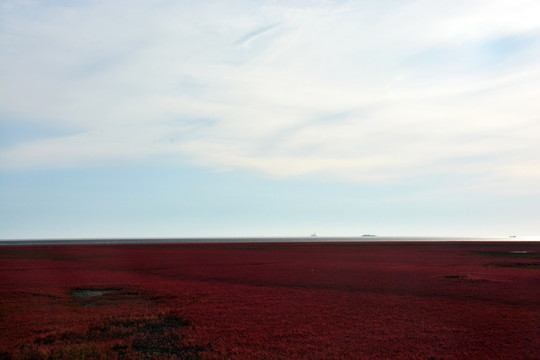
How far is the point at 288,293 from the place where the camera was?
2441 centimetres

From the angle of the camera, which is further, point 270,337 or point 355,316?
point 355,316

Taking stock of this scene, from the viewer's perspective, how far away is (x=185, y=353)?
13430 millimetres

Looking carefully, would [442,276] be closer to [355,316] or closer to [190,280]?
[355,316]

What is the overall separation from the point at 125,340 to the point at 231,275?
20139 mm

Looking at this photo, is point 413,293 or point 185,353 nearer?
point 185,353

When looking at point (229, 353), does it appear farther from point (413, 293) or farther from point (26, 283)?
point (26, 283)

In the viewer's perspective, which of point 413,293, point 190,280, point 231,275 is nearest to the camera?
point 413,293

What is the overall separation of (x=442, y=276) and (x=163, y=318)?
952 inches

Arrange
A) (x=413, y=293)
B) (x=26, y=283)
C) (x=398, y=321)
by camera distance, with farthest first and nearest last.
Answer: (x=26, y=283), (x=413, y=293), (x=398, y=321)

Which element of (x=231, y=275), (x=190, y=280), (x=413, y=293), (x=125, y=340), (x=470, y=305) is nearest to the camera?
(x=125, y=340)

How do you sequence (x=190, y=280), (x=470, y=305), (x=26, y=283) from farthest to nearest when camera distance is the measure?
(x=190, y=280), (x=26, y=283), (x=470, y=305)

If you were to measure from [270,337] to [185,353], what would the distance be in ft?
10.4

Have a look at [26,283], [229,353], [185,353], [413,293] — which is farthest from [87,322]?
[413,293]

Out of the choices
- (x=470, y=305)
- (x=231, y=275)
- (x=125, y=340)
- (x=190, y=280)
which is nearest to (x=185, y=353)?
(x=125, y=340)
